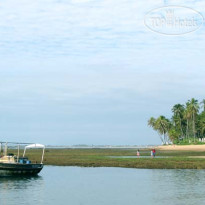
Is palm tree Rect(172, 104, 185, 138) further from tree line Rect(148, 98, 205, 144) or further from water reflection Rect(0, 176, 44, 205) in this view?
water reflection Rect(0, 176, 44, 205)

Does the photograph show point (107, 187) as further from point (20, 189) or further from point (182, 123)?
point (182, 123)

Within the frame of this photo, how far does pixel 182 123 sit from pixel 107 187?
393 feet

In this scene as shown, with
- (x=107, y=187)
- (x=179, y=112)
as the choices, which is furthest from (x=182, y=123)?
(x=107, y=187)

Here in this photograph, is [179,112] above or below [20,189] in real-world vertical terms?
above

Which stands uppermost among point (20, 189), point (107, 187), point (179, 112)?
point (179, 112)

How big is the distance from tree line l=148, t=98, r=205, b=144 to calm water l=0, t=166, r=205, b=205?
84.8 m

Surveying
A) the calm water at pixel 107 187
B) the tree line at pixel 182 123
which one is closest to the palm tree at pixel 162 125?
the tree line at pixel 182 123

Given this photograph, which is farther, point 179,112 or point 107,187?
point 179,112

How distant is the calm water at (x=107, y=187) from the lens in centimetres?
3447

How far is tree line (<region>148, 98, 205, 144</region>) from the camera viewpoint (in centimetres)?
13825

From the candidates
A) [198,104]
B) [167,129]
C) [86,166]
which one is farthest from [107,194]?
[167,129]

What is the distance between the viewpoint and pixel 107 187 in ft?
139

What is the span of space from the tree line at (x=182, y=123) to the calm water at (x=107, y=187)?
8477 cm

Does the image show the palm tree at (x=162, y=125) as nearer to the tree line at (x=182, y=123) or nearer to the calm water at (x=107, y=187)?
the tree line at (x=182, y=123)
